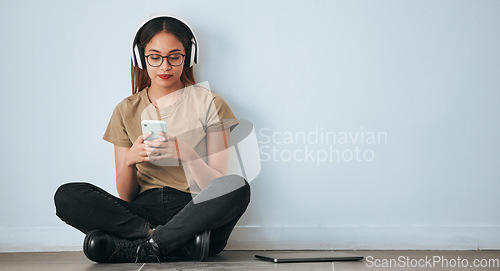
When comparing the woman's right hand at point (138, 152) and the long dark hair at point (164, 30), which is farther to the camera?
the long dark hair at point (164, 30)

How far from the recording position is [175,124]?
179cm

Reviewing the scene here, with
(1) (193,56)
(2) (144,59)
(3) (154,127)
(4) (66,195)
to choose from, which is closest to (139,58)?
(2) (144,59)

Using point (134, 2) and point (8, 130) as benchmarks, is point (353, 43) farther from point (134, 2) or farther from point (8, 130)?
point (8, 130)

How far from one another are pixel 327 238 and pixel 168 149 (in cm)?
61

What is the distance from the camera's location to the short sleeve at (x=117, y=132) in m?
1.80

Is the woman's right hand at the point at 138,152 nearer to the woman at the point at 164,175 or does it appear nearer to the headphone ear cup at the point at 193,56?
the woman at the point at 164,175

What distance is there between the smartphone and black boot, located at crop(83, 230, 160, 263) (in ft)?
0.91

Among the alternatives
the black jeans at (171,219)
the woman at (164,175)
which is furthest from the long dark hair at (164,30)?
the black jeans at (171,219)

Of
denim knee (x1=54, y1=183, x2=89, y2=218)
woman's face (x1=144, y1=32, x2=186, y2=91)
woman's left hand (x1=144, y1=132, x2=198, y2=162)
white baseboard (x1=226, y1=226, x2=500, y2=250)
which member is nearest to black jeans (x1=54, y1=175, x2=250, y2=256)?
denim knee (x1=54, y1=183, x2=89, y2=218)

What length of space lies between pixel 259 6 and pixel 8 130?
89 centimetres

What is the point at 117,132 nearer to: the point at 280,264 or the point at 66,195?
the point at 66,195

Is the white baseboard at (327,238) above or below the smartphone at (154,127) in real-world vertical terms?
below

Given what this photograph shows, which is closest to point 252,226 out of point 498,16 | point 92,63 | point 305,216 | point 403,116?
point 305,216

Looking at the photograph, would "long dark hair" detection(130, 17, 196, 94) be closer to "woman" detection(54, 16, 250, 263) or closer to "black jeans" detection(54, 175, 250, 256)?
"woman" detection(54, 16, 250, 263)
